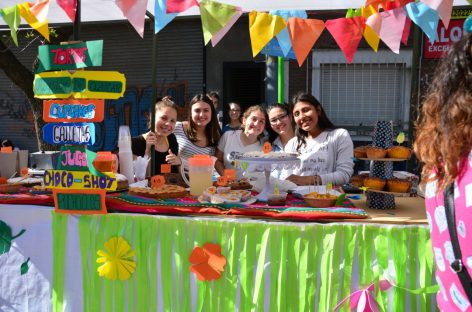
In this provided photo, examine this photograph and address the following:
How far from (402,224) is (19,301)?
6.25 ft

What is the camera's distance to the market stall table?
188cm

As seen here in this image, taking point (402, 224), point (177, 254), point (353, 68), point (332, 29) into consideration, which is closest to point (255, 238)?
point (177, 254)

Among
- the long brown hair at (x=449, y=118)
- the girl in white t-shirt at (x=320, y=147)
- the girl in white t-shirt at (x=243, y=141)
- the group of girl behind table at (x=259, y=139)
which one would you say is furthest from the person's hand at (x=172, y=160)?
the long brown hair at (x=449, y=118)

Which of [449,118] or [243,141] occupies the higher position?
[449,118]

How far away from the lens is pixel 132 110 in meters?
9.80

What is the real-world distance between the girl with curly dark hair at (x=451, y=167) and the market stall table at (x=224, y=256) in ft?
2.17

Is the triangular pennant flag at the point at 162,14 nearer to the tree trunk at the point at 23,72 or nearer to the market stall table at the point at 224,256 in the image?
the market stall table at the point at 224,256

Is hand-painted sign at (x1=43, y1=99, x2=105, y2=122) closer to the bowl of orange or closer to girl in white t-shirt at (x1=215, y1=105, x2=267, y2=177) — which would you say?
the bowl of orange

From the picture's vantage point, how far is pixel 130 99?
9.81 metres

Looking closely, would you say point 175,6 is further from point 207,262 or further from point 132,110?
point 132,110

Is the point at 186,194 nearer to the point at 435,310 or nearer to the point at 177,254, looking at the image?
the point at 177,254

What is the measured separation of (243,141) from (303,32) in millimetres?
1301

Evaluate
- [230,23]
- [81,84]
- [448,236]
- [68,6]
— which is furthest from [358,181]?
[68,6]

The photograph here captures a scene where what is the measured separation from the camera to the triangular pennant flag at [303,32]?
2.47 m
